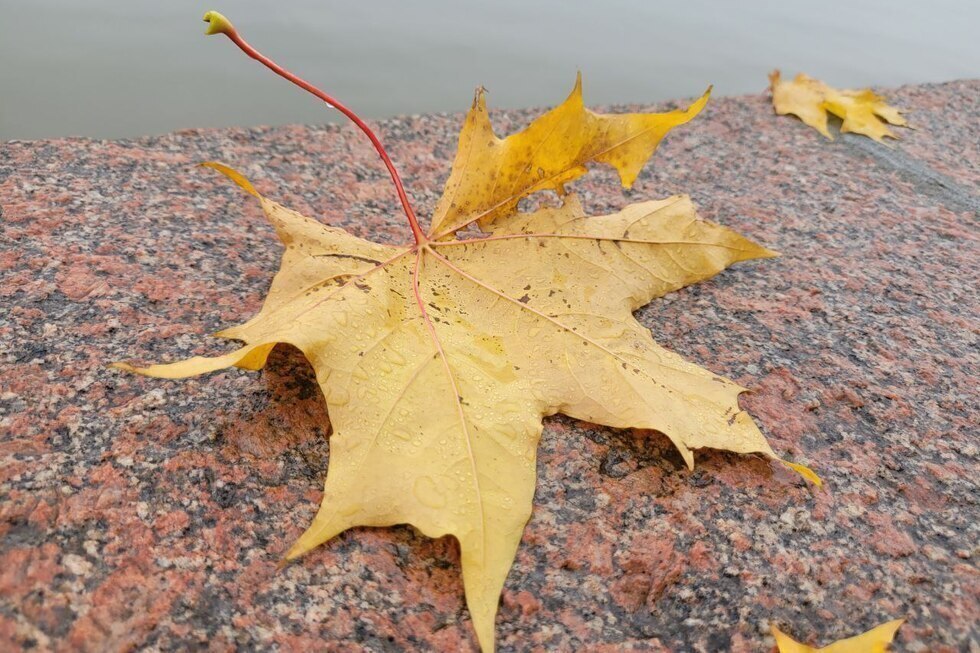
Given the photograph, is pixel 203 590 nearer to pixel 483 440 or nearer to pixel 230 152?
pixel 483 440

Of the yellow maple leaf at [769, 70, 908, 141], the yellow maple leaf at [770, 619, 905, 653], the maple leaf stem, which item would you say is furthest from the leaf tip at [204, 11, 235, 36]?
the yellow maple leaf at [769, 70, 908, 141]

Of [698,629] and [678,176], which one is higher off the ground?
[678,176]

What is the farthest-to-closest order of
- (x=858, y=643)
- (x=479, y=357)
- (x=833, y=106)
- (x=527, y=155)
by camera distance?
1. (x=833, y=106)
2. (x=527, y=155)
3. (x=479, y=357)
4. (x=858, y=643)

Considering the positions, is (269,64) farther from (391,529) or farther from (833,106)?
(833,106)

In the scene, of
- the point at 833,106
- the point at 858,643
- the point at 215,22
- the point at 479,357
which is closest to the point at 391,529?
the point at 479,357

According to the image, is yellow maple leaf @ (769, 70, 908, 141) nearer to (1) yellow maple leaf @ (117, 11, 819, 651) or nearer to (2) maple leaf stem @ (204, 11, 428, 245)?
(1) yellow maple leaf @ (117, 11, 819, 651)

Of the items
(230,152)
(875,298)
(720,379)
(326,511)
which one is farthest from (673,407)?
(230,152)

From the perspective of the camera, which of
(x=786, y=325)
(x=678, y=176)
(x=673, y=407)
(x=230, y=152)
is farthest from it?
(x=678, y=176)
